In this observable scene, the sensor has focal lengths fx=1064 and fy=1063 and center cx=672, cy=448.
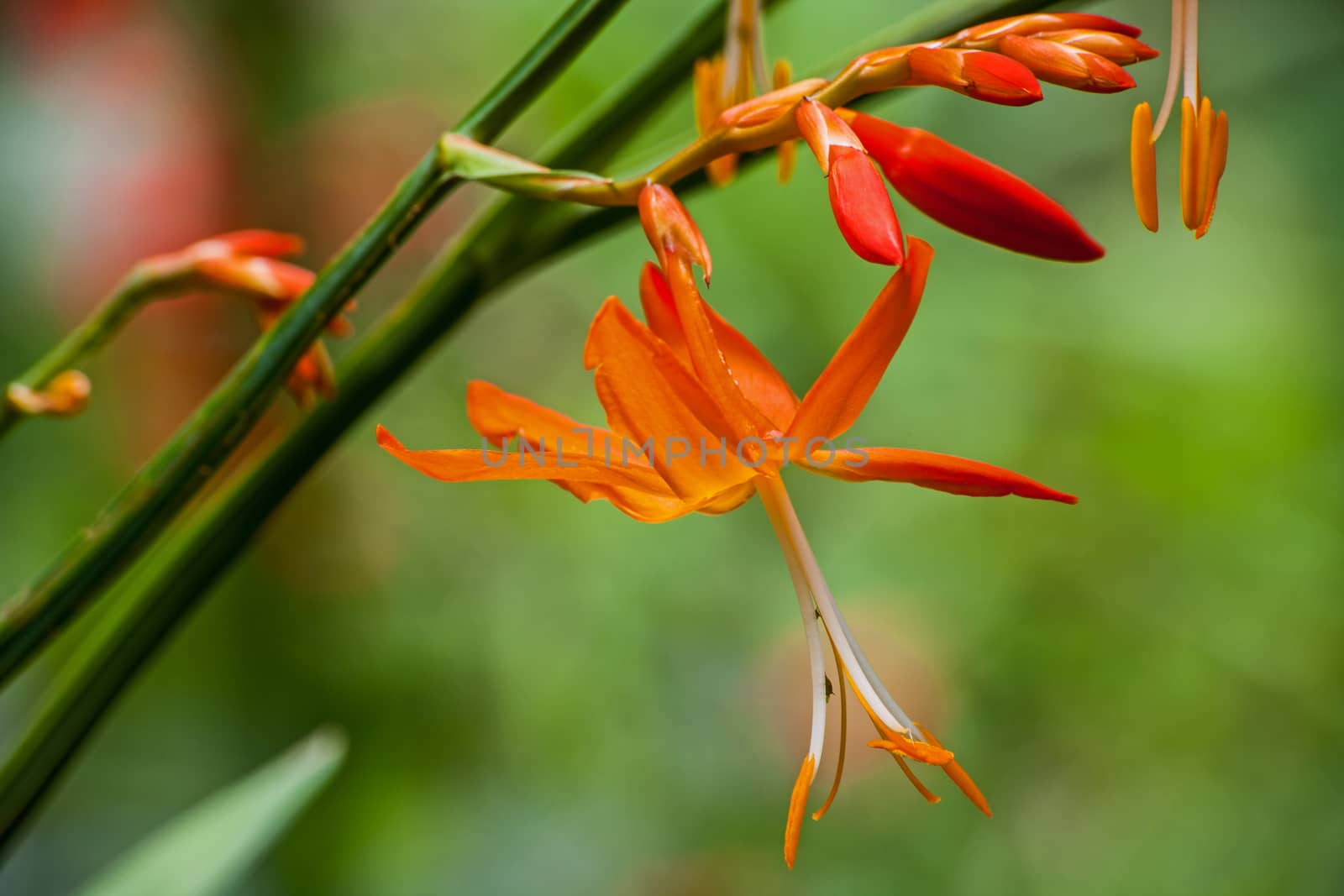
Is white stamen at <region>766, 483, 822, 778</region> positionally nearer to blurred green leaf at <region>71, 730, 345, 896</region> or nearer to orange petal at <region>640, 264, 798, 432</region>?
orange petal at <region>640, 264, 798, 432</region>

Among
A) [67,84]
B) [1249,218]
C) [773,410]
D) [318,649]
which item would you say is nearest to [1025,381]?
[1249,218]

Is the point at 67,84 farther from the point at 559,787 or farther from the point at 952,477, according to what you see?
the point at 952,477

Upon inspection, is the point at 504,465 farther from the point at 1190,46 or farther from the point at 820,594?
the point at 1190,46

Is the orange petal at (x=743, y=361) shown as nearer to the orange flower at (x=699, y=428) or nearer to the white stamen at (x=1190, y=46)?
the orange flower at (x=699, y=428)

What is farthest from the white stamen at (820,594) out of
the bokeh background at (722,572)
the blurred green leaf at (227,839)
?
the bokeh background at (722,572)

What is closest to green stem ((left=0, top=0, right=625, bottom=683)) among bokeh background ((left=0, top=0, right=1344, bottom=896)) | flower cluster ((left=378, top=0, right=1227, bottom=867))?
flower cluster ((left=378, top=0, right=1227, bottom=867))

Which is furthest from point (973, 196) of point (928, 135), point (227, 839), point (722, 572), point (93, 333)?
point (722, 572)
